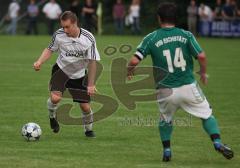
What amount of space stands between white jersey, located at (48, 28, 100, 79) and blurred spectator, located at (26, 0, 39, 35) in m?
30.5

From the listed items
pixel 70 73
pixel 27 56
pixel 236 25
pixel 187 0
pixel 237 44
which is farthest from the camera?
pixel 187 0

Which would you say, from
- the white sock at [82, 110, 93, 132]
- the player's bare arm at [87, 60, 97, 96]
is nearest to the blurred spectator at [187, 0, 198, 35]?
the white sock at [82, 110, 93, 132]

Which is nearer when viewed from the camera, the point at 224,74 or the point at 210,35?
the point at 224,74

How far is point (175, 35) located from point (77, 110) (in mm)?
5848

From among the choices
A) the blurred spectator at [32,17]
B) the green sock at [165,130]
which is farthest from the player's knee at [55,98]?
the blurred spectator at [32,17]

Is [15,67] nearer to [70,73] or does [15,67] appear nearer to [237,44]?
[70,73]

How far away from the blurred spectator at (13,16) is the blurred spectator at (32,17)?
0.72 meters

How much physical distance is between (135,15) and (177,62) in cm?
3302

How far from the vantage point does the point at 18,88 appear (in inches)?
722

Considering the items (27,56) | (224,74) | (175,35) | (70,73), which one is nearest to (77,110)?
(70,73)

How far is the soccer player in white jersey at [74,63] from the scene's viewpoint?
36.9ft

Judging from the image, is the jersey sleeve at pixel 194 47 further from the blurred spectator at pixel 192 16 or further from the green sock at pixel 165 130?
the blurred spectator at pixel 192 16

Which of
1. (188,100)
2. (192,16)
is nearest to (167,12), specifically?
(188,100)

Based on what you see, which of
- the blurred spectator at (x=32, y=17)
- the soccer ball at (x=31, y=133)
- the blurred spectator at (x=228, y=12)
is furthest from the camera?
the blurred spectator at (x=32, y=17)
